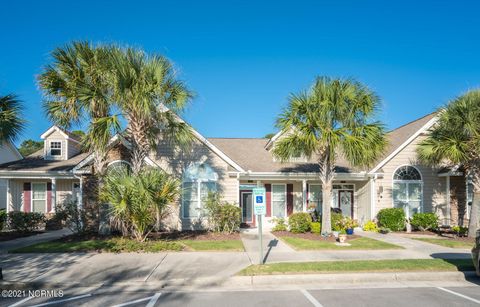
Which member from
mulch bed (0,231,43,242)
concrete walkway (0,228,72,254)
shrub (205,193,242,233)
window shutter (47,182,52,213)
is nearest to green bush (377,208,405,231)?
shrub (205,193,242,233)

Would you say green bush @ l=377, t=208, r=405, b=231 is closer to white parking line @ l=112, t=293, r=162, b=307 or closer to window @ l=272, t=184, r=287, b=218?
window @ l=272, t=184, r=287, b=218

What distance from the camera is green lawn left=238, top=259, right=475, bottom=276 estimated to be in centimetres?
830

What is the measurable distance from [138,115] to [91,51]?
3.39m

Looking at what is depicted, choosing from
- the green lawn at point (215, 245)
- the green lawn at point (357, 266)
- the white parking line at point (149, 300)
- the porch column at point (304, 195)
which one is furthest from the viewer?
the porch column at point (304, 195)

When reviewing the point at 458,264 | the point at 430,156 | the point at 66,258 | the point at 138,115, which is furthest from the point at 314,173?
the point at 66,258

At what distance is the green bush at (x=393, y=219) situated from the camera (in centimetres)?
1627

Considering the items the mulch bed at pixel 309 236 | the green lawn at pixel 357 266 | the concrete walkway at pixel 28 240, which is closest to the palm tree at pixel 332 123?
the mulch bed at pixel 309 236

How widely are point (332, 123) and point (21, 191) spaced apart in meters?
18.2

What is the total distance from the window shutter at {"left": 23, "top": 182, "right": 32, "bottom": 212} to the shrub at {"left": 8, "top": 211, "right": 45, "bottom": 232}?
229cm

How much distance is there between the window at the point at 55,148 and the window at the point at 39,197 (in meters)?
2.25

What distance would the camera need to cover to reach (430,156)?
15.2 metres

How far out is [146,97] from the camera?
11875mm

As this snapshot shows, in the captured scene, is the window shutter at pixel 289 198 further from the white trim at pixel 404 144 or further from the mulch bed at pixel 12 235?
the mulch bed at pixel 12 235

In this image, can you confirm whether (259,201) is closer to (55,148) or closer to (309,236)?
(309,236)
